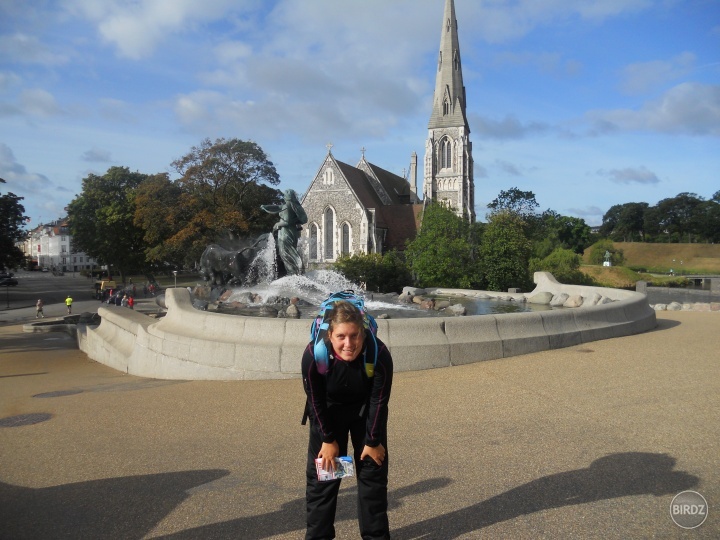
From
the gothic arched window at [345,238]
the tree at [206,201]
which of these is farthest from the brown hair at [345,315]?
the gothic arched window at [345,238]

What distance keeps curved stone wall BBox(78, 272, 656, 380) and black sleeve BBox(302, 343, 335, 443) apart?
4669mm

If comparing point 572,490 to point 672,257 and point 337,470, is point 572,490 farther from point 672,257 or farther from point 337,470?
point 672,257

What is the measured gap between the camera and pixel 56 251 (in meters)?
128

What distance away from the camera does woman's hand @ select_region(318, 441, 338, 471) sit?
3.13 meters

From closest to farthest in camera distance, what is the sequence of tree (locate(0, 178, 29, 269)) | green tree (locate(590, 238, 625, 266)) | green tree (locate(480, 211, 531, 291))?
green tree (locate(480, 211, 531, 291))
tree (locate(0, 178, 29, 269))
green tree (locate(590, 238, 625, 266))

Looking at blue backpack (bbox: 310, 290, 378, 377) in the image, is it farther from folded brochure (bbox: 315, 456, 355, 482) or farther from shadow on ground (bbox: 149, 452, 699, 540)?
shadow on ground (bbox: 149, 452, 699, 540)

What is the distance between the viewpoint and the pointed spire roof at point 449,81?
61.8m

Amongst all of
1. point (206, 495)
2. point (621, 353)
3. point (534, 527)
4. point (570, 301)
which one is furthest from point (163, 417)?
point (570, 301)

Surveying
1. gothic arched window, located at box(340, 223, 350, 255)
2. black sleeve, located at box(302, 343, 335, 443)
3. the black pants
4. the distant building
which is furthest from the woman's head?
the distant building

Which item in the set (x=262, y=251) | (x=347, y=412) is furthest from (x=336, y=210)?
(x=347, y=412)

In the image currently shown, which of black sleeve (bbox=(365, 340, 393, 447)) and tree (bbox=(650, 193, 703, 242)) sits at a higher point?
tree (bbox=(650, 193, 703, 242))

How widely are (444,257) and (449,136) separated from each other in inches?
1408

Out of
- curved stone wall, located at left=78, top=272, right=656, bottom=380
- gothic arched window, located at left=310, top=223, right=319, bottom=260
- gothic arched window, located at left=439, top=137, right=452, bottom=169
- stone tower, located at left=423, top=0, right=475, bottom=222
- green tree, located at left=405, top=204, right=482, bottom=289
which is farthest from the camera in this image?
gothic arched window, located at left=439, top=137, right=452, bottom=169

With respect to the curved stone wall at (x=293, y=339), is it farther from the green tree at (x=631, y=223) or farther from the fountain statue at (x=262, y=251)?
the green tree at (x=631, y=223)
